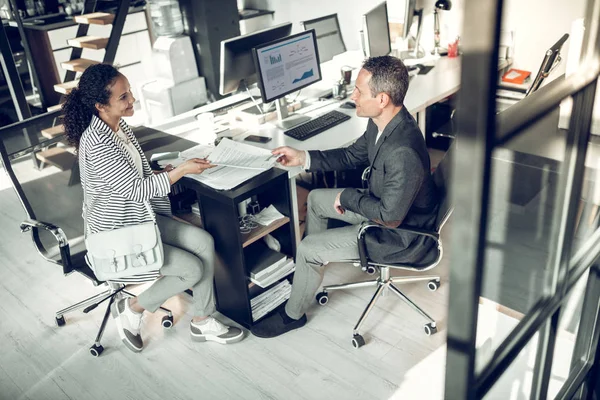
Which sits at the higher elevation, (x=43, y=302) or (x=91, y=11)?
(x=91, y=11)

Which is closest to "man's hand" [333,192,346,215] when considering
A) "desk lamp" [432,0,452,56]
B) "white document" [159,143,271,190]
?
"white document" [159,143,271,190]

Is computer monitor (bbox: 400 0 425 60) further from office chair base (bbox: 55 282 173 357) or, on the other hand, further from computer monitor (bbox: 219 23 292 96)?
office chair base (bbox: 55 282 173 357)

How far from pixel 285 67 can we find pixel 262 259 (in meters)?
1.13

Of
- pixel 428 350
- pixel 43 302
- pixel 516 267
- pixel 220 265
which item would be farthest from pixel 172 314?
pixel 516 267

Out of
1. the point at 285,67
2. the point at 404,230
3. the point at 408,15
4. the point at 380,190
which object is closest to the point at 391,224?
the point at 404,230

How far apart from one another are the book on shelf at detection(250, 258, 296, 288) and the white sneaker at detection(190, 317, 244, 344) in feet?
0.90

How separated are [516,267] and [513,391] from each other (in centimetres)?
62

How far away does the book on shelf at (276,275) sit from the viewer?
295 centimetres

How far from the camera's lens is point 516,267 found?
1.57m

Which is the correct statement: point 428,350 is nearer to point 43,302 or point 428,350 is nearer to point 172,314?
point 172,314

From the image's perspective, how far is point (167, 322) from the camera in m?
3.08

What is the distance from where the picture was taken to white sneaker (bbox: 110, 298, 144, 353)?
2934mm

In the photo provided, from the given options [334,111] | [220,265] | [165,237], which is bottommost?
[220,265]

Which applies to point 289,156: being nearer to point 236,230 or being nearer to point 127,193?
point 236,230
